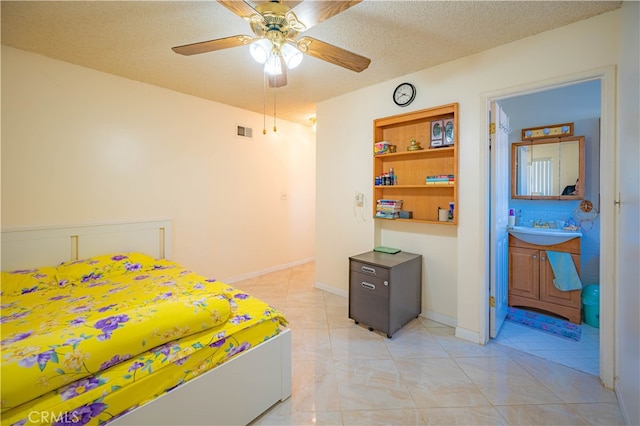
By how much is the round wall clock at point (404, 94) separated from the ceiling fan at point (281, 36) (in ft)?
3.59

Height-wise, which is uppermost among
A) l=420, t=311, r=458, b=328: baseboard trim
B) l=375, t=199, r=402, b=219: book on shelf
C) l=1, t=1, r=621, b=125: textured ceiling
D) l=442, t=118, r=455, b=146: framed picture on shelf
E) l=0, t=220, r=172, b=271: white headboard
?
l=1, t=1, r=621, b=125: textured ceiling

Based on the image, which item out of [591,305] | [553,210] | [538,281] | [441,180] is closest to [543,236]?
[538,281]

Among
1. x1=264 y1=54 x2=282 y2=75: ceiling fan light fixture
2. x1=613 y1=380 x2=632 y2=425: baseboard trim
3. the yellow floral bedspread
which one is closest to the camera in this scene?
the yellow floral bedspread

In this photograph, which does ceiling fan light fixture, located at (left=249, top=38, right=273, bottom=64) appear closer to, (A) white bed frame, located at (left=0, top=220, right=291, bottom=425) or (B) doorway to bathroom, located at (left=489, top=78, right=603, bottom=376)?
(A) white bed frame, located at (left=0, top=220, right=291, bottom=425)

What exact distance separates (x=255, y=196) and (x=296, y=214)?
0.93 meters

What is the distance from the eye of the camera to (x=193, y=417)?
1.29m

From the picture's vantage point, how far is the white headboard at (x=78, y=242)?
2.32m

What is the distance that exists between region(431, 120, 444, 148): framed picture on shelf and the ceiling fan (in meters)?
1.15

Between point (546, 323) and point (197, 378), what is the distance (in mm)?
3187

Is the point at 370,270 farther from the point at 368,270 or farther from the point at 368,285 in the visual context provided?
the point at 368,285

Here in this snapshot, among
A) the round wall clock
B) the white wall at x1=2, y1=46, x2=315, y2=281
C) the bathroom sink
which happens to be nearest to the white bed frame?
the white wall at x1=2, y1=46, x2=315, y2=281

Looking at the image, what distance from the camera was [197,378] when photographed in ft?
4.29

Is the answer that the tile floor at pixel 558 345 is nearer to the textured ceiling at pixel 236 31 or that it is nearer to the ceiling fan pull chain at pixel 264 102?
the textured ceiling at pixel 236 31

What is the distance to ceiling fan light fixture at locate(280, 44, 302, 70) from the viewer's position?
172cm
